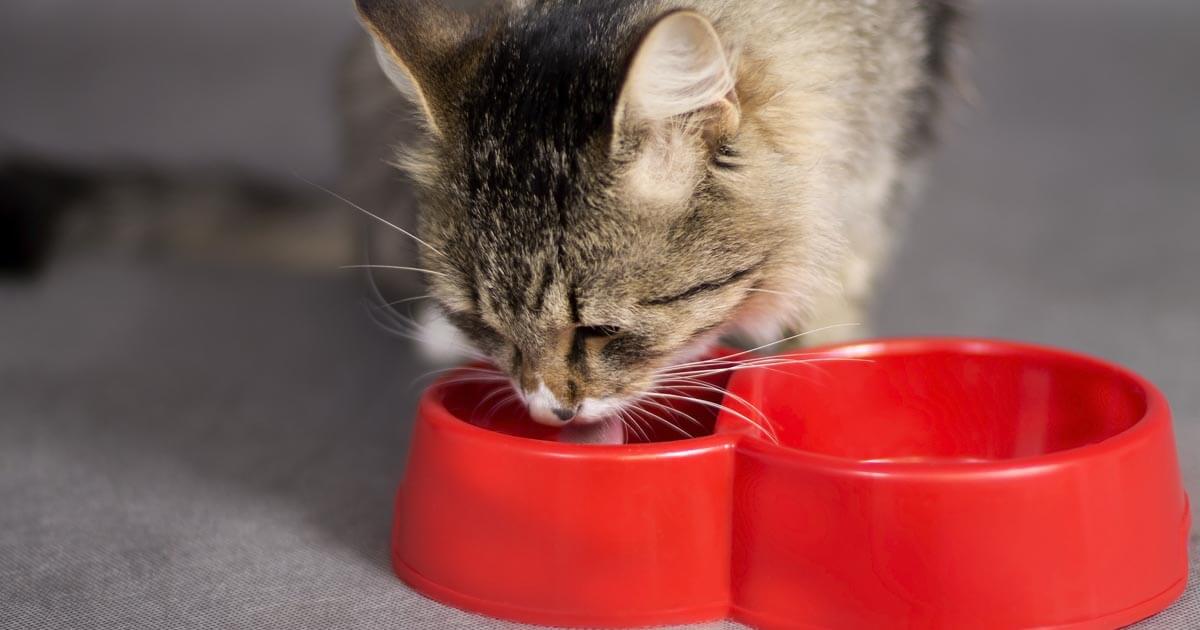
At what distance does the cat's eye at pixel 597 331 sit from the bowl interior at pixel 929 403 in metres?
0.23

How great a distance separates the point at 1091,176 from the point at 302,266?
2.19 m

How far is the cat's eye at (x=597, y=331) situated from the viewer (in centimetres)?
148

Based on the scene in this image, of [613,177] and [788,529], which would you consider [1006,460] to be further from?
[613,177]

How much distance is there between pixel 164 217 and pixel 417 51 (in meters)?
1.44

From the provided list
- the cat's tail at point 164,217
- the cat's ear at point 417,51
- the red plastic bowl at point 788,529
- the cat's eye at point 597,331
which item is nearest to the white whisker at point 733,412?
the red plastic bowl at point 788,529

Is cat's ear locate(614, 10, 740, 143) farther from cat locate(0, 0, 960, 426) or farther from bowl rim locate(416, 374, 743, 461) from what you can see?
bowl rim locate(416, 374, 743, 461)

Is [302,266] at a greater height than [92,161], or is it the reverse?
[92,161]

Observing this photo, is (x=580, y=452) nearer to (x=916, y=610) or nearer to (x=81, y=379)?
(x=916, y=610)

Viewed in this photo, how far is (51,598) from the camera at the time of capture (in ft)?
4.94

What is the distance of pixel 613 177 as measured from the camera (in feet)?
4.65

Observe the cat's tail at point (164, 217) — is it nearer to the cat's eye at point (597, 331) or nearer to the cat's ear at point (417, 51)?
the cat's ear at point (417, 51)

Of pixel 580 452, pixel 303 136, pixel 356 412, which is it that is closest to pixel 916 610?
pixel 580 452

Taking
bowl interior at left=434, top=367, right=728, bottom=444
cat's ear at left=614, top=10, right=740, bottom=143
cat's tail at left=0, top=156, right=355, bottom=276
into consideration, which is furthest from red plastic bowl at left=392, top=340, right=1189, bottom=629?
cat's tail at left=0, top=156, right=355, bottom=276

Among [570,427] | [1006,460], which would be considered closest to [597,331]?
[570,427]
